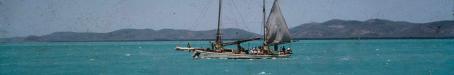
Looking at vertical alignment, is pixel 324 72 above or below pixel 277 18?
below

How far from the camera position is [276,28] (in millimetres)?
67938

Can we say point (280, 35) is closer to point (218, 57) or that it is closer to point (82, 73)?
point (218, 57)

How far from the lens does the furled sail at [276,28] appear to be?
6681 cm

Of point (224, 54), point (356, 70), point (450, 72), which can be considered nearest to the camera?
point (450, 72)

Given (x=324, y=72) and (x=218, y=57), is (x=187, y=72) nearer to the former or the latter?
(x=324, y=72)

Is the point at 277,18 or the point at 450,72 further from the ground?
the point at 277,18

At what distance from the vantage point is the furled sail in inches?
2630

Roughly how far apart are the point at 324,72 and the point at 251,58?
17696 millimetres

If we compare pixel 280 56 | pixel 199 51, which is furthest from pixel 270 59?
pixel 199 51

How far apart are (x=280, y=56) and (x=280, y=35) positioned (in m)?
2.50

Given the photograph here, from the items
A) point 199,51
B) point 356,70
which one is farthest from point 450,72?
point 199,51

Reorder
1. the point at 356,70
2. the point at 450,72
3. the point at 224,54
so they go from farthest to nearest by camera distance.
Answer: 1. the point at 224,54
2. the point at 356,70
3. the point at 450,72

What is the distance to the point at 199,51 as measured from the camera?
69188 millimetres

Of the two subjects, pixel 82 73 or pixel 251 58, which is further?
pixel 251 58
